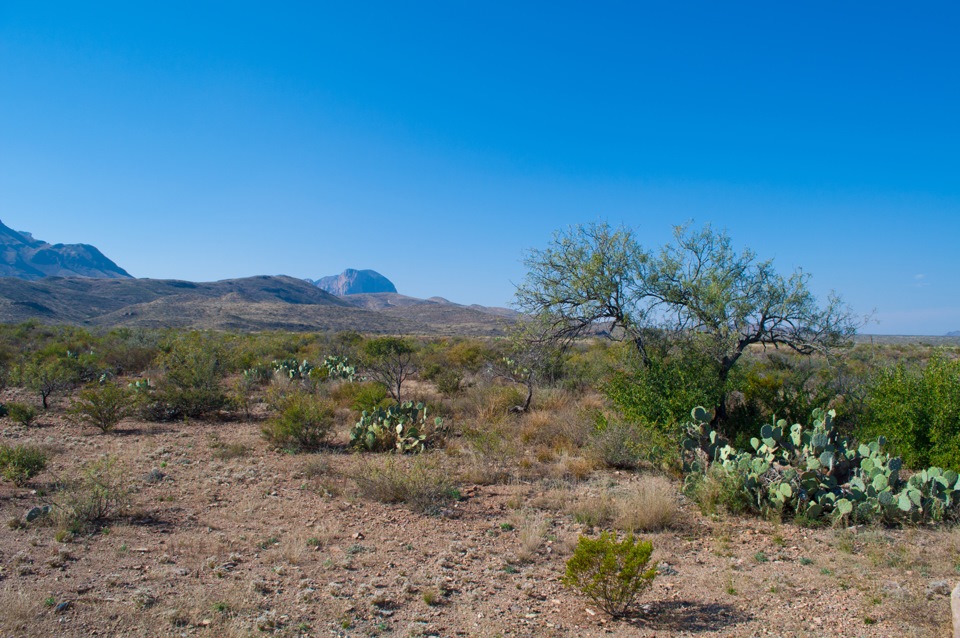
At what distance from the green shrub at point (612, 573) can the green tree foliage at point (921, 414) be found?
6.87 m

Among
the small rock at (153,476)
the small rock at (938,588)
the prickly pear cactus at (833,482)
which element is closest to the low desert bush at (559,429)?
the prickly pear cactus at (833,482)

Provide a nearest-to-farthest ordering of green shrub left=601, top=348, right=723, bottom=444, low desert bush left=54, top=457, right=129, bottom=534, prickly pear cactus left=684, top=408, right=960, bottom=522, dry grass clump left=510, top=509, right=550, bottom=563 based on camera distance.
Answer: dry grass clump left=510, top=509, right=550, bottom=563, low desert bush left=54, top=457, right=129, bottom=534, prickly pear cactus left=684, top=408, right=960, bottom=522, green shrub left=601, top=348, right=723, bottom=444

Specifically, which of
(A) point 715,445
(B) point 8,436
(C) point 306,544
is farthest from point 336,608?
(B) point 8,436

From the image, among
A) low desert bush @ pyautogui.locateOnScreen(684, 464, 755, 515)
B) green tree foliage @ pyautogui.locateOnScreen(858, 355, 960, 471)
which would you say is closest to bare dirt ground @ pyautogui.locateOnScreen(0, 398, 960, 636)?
low desert bush @ pyautogui.locateOnScreen(684, 464, 755, 515)

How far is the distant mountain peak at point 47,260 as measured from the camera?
488 feet

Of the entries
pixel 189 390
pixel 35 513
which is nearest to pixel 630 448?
pixel 35 513

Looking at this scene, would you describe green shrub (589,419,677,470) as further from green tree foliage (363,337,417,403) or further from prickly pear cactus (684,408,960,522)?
green tree foliage (363,337,417,403)

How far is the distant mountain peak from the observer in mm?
148875

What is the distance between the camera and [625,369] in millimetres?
12414

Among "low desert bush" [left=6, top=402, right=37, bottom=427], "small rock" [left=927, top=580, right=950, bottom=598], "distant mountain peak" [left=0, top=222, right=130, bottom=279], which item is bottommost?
"low desert bush" [left=6, top=402, right=37, bottom=427]

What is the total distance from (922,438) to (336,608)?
33.1 feet

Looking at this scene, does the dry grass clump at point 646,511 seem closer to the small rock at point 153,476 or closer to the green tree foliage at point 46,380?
the small rock at point 153,476

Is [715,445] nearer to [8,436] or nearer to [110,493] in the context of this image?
[110,493]

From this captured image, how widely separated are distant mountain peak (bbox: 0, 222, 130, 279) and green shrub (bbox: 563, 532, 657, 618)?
183 metres
